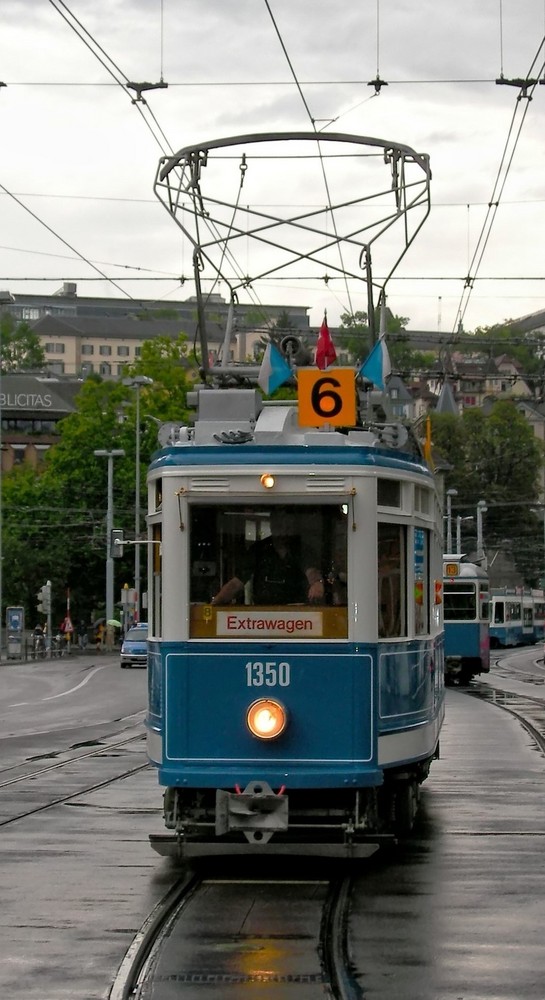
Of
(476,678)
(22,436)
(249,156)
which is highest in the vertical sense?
(22,436)

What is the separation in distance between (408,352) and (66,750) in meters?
107

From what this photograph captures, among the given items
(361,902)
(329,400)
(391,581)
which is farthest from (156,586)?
(361,902)

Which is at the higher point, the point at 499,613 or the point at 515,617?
the point at 499,613

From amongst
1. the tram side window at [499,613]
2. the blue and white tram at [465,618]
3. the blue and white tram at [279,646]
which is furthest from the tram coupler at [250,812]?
the tram side window at [499,613]

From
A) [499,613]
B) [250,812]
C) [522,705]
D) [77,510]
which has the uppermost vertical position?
[77,510]

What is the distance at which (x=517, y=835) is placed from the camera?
41.8 feet

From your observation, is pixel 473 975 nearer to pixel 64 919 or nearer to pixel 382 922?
pixel 382 922

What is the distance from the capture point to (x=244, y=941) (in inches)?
342

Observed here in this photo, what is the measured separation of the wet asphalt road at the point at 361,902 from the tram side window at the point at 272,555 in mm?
1717

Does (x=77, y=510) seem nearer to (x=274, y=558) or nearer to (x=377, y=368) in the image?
(x=377, y=368)

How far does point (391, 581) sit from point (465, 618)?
3268 cm

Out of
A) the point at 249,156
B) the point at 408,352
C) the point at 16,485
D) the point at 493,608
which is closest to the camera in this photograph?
the point at 249,156

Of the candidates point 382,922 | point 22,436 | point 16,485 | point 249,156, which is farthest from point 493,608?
point 382,922

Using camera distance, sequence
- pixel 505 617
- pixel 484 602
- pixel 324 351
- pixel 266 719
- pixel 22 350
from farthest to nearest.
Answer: pixel 22 350
pixel 505 617
pixel 484 602
pixel 324 351
pixel 266 719
